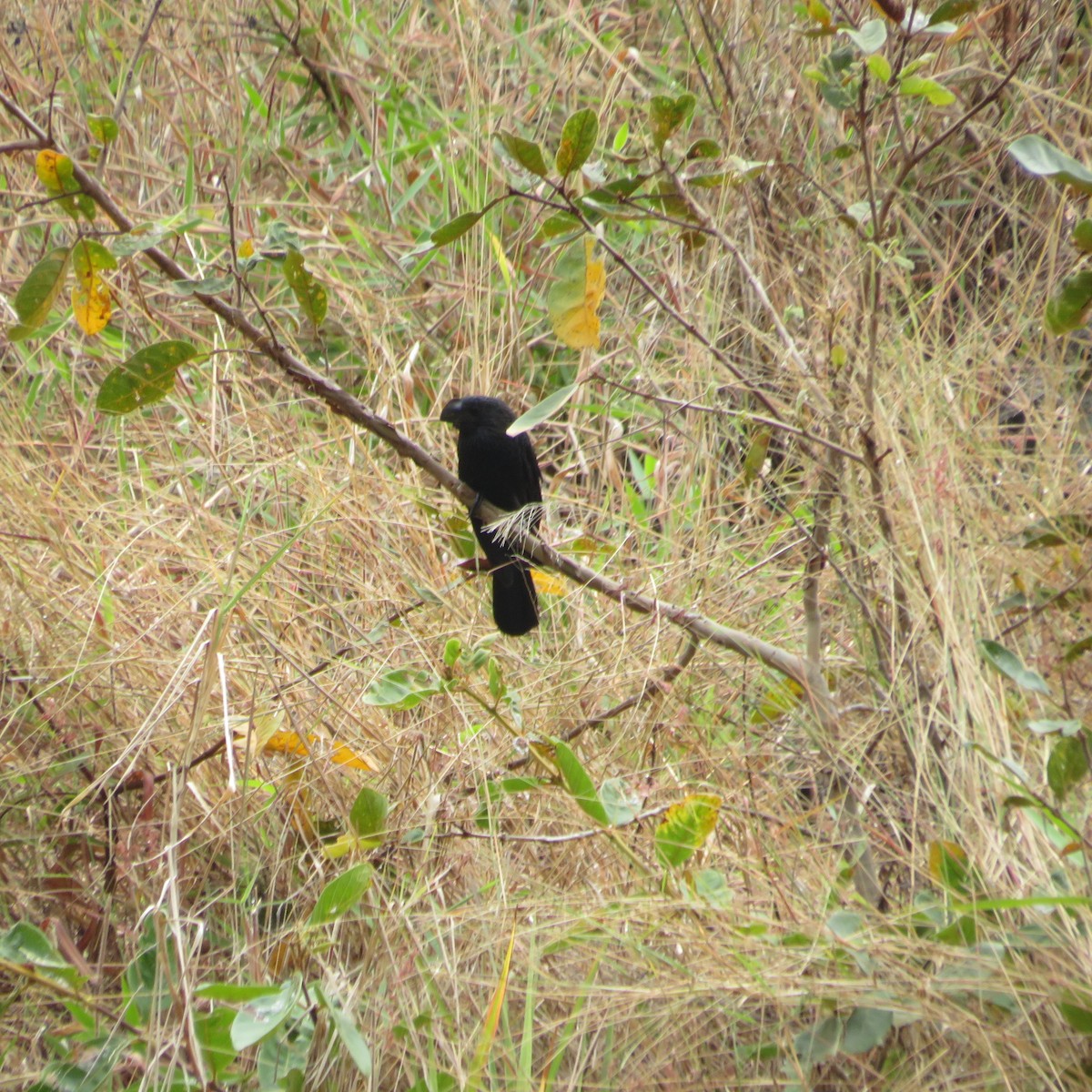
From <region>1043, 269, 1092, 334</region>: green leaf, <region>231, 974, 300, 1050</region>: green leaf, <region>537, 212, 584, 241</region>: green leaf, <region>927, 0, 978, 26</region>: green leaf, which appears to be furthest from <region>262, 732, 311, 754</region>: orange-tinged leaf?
<region>927, 0, 978, 26</region>: green leaf

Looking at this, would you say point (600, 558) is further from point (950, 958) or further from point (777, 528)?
point (950, 958)

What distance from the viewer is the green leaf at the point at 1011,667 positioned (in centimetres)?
155

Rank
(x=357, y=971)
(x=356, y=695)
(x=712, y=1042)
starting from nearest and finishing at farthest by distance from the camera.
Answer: (x=712, y=1042), (x=357, y=971), (x=356, y=695)

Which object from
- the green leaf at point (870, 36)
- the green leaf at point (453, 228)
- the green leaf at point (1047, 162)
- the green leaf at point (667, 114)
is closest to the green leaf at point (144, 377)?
the green leaf at point (453, 228)

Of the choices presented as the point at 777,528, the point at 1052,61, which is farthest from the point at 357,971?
the point at 1052,61

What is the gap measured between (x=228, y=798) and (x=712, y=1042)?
773mm

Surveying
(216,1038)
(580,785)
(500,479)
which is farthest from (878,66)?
(500,479)

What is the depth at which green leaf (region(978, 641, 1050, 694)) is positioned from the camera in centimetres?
155

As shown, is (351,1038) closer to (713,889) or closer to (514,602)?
(713,889)

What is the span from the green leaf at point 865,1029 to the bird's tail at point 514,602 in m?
1.19

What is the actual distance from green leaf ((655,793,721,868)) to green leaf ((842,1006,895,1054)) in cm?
29

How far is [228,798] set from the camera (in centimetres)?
196

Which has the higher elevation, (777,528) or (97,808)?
(777,528)

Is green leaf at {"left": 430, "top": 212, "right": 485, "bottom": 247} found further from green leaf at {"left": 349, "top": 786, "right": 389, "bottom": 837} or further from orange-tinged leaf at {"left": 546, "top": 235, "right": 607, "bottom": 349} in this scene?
green leaf at {"left": 349, "top": 786, "right": 389, "bottom": 837}
